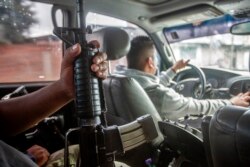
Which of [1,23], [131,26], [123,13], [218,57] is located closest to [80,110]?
[1,23]

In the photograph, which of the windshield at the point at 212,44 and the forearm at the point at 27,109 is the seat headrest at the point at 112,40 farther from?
the windshield at the point at 212,44

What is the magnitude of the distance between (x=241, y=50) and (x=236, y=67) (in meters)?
0.20

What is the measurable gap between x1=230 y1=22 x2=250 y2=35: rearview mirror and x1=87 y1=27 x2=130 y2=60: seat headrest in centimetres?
112

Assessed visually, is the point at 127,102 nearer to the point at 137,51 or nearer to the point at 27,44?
the point at 137,51

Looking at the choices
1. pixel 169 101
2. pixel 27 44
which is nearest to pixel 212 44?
pixel 169 101

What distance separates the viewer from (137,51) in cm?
298

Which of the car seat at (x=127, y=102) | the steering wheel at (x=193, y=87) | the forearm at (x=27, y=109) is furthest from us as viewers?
the steering wheel at (x=193, y=87)

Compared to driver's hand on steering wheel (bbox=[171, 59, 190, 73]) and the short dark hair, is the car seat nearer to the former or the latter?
the short dark hair

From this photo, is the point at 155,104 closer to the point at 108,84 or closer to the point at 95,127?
the point at 108,84

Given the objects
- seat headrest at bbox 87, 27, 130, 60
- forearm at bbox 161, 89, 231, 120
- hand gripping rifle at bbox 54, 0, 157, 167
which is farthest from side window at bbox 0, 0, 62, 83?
hand gripping rifle at bbox 54, 0, 157, 167

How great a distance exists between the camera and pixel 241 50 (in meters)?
3.76

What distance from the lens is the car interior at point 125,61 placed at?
2.30m

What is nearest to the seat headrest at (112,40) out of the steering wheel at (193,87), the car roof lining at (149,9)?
the car roof lining at (149,9)

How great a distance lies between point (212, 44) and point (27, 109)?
9.34 ft
